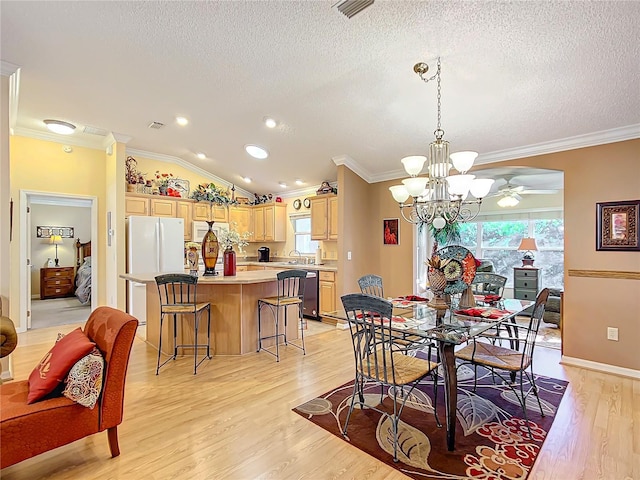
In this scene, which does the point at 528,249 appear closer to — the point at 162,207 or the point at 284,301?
the point at 284,301

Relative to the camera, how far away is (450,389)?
218 centimetres

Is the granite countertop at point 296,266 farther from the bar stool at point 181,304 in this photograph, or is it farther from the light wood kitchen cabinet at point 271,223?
the bar stool at point 181,304

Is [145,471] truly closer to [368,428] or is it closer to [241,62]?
[368,428]

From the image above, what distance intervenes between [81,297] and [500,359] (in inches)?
315

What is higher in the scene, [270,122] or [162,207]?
[270,122]

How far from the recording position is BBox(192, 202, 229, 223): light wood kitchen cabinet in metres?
6.51

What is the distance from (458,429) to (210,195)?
18.8ft

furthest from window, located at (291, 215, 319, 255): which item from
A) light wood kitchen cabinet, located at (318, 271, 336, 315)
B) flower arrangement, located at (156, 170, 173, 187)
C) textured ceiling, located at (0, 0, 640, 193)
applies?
flower arrangement, located at (156, 170, 173, 187)

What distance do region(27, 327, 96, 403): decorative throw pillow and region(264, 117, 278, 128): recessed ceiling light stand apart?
3174mm

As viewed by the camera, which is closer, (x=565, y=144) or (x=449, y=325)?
(x=449, y=325)

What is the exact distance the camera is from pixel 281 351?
409 cm

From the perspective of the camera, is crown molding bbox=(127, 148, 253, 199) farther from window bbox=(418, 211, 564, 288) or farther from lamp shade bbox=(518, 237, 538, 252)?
lamp shade bbox=(518, 237, 538, 252)

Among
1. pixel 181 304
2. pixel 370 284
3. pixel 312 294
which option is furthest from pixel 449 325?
pixel 312 294

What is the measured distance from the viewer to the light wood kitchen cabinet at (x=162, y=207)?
5.91 meters
